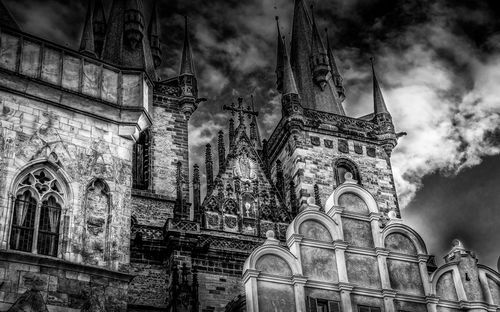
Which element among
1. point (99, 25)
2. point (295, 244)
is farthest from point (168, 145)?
point (295, 244)

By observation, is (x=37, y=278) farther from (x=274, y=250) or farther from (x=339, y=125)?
(x=339, y=125)

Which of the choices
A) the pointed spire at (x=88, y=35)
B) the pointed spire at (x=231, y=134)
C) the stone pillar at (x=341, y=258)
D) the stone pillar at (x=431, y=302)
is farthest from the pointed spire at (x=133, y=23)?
the stone pillar at (x=431, y=302)

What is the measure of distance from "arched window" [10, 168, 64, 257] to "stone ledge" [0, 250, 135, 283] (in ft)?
0.98

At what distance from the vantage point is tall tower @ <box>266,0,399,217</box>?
1105 inches

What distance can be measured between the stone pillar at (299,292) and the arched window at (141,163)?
40.6ft

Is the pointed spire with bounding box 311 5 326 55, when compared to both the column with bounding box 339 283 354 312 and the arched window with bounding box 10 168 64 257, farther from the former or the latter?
the arched window with bounding box 10 168 64 257

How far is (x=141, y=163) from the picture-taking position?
26000 mm

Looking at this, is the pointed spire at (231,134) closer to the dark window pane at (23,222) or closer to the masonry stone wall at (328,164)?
the masonry stone wall at (328,164)

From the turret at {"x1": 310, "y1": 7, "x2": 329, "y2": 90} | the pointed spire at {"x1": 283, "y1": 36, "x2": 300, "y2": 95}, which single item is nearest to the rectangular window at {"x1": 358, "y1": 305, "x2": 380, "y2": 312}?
the pointed spire at {"x1": 283, "y1": 36, "x2": 300, "y2": 95}

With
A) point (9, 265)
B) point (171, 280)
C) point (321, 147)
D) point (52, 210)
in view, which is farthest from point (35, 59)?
point (321, 147)

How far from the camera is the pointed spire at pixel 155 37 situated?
31683 mm

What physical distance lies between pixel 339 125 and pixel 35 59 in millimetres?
17784

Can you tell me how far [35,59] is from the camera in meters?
14.2

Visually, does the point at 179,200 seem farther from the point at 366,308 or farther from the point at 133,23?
the point at 366,308
